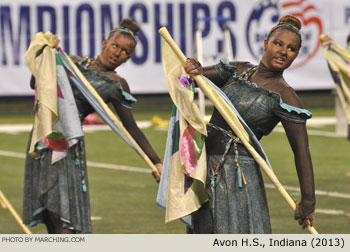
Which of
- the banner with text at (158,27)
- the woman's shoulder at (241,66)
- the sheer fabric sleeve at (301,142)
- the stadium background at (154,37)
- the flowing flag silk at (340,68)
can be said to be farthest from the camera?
the banner with text at (158,27)

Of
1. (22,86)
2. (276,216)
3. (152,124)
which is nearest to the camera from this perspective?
(276,216)

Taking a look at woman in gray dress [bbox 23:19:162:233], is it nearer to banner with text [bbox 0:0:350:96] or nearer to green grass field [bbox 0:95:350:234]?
green grass field [bbox 0:95:350:234]

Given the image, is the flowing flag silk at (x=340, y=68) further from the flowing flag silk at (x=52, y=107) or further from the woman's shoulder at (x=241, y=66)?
the woman's shoulder at (x=241, y=66)

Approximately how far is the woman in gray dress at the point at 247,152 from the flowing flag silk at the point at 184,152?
86mm

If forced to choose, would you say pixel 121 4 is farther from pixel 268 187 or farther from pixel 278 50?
pixel 278 50

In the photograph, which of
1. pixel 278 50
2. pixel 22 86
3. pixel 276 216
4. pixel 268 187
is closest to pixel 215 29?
pixel 22 86

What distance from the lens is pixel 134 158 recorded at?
1448cm

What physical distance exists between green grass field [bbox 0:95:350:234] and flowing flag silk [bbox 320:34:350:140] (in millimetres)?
1143

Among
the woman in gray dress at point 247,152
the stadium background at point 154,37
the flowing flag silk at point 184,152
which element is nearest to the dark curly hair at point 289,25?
the woman in gray dress at point 247,152

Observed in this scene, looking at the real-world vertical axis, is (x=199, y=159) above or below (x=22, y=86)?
above

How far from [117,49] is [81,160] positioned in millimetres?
868

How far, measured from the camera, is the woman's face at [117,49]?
7355mm

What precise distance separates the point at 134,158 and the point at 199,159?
8.74m

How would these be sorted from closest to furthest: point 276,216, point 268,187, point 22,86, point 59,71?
point 59,71
point 276,216
point 268,187
point 22,86
